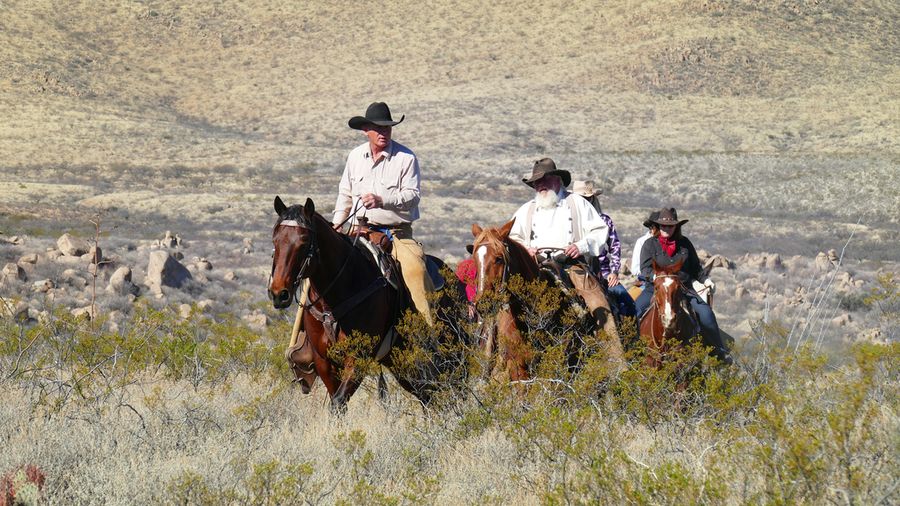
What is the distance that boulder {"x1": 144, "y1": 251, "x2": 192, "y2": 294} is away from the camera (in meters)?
20.0

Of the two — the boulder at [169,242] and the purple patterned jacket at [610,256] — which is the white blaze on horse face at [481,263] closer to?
the purple patterned jacket at [610,256]

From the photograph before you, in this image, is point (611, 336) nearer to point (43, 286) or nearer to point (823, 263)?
point (43, 286)

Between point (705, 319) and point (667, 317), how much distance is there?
4.00ft

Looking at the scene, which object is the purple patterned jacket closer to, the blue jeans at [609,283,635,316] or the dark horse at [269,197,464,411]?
the blue jeans at [609,283,635,316]

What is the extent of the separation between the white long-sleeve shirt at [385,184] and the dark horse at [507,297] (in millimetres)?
811

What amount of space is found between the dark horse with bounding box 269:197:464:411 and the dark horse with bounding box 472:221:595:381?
61 centimetres

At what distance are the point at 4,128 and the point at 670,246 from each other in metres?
56.1

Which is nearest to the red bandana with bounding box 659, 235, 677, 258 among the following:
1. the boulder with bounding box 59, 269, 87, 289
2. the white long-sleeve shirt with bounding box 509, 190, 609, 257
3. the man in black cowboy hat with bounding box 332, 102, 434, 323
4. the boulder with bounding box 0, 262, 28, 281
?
the white long-sleeve shirt with bounding box 509, 190, 609, 257

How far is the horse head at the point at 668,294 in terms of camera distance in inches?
341

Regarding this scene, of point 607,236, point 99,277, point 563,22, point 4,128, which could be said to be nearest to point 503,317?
point 607,236

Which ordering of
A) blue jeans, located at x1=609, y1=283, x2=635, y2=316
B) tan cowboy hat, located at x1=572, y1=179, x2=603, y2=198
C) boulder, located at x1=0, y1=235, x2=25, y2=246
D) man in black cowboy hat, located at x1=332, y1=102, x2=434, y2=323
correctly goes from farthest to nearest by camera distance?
boulder, located at x1=0, y1=235, x2=25, y2=246
tan cowboy hat, located at x1=572, y1=179, x2=603, y2=198
blue jeans, located at x1=609, y1=283, x2=635, y2=316
man in black cowboy hat, located at x1=332, y1=102, x2=434, y2=323

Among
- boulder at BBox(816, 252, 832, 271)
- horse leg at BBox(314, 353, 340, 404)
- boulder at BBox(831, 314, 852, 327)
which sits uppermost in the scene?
horse leg at BBox(314, 353, 340, 404)

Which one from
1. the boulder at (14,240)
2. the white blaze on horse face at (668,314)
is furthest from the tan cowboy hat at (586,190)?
the boulder at (14,240)

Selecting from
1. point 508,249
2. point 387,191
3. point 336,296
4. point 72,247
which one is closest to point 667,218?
point 508,249
